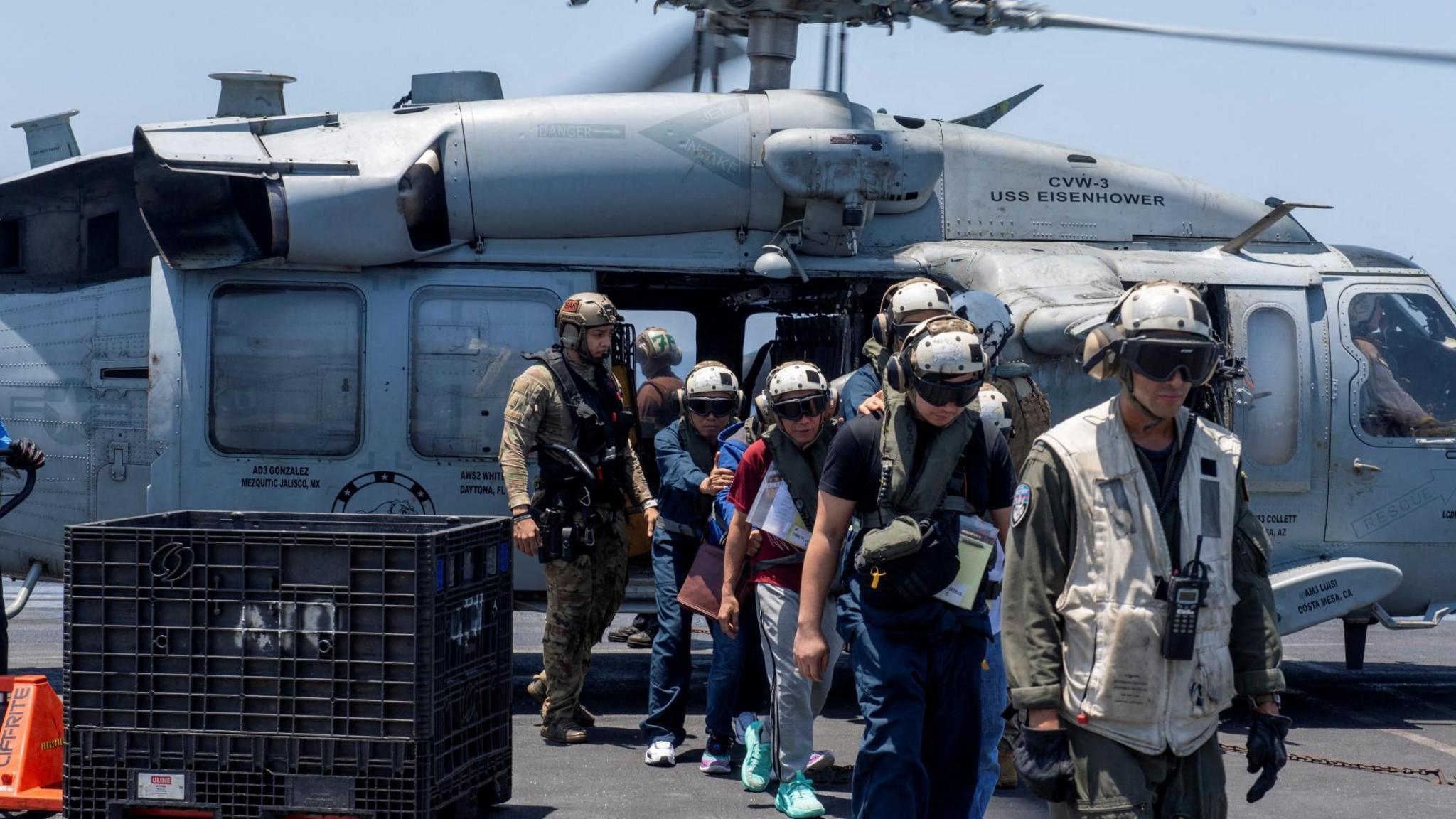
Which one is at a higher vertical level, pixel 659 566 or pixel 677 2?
pixel 677 2

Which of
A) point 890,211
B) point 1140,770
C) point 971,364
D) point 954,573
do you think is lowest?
point 1140,770

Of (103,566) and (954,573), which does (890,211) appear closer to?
(954,573)

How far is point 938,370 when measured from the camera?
468 centimetres

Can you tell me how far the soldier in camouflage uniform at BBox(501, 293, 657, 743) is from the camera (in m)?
7.32

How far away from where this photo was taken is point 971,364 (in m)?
4.70

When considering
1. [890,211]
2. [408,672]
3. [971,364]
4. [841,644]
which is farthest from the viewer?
[890,211]

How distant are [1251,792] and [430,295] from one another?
5.61 m

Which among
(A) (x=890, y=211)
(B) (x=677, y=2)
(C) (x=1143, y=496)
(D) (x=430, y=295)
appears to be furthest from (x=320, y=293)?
(C) (x=1143, y=496)

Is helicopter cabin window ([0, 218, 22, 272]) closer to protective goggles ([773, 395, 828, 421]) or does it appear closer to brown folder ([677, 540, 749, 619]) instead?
brown folder ([677, 540, 749, 619])

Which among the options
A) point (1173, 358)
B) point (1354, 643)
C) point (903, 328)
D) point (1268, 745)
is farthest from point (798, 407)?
point (1354, 643)

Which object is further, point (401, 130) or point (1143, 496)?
point (401, 130)

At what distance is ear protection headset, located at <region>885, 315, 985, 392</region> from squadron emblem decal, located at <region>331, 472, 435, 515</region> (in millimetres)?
4156

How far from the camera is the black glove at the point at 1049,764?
148 inches

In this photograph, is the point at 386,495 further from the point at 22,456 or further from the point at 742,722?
the point at 742,722
